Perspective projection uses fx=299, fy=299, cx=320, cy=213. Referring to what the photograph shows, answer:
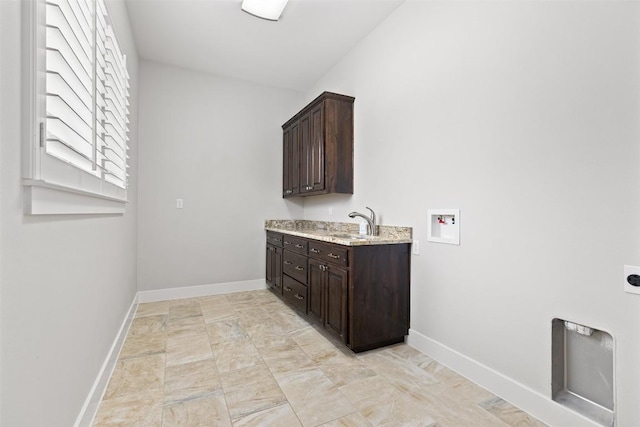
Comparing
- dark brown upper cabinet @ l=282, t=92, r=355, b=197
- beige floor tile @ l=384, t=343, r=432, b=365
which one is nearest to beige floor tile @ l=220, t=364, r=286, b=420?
beige floor tile @ l=384, t=343, r=432, b=365

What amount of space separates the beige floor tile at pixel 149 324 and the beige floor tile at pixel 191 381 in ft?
2.65

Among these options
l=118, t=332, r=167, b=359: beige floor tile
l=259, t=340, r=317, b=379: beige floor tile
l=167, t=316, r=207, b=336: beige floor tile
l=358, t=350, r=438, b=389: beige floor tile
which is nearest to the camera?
l=358, t=350, r=438, b=389: beige floor tile

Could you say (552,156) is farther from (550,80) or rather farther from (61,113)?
(61,113)

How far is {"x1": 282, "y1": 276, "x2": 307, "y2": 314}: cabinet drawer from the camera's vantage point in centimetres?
304

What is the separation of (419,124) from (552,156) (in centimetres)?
104

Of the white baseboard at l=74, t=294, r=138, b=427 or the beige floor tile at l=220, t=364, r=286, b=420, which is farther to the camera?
the beige floor tile at l=220, t=364, r=286, b=420

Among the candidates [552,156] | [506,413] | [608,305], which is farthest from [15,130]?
[506,413]

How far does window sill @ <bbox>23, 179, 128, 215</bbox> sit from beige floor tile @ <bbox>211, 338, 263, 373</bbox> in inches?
52.6

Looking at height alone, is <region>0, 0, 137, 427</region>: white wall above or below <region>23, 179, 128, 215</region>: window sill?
below

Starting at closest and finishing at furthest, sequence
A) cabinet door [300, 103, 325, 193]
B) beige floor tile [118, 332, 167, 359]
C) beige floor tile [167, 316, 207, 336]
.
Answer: beige floor tile [118, 332, 167, 359] → beige floor tile [167, 316, 207, 336] → cabinet door [300, 103, 325, 193]

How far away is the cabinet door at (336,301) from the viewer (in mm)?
2344

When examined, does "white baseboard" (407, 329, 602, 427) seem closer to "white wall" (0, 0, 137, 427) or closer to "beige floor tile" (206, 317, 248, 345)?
"beige floor tile" (206, 317, 248, 345)

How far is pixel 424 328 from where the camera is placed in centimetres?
239

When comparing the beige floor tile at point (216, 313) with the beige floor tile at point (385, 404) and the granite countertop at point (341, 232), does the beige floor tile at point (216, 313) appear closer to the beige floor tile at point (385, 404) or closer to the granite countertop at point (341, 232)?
the granite countertop at point (341, 232)
